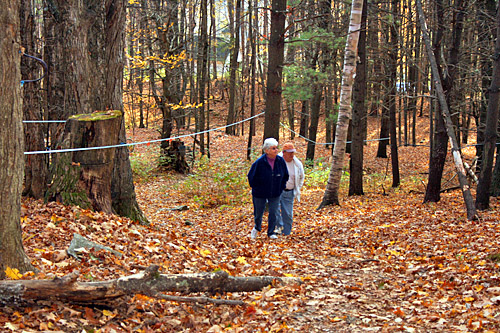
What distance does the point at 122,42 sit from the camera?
26.0 ft

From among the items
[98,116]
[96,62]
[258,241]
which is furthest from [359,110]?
[98,116]

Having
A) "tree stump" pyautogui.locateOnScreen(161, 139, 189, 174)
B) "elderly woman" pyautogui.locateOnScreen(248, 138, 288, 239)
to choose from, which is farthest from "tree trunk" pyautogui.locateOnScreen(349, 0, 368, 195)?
"tree stump" pyautogui.locateOnScreen(161, 139, 189, 174)

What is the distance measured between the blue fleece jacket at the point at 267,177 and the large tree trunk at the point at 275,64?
11.7 ft

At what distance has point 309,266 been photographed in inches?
255

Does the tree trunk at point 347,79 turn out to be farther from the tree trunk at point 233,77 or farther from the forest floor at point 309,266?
the tree trunk at point 233,77

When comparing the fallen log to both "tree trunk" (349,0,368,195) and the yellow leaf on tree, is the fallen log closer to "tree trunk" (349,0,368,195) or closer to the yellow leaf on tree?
the yellow leaf on tree

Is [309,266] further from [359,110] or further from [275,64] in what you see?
[359,110]

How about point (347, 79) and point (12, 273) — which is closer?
point (12, 273)

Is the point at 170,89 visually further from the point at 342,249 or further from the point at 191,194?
the point at 342,249

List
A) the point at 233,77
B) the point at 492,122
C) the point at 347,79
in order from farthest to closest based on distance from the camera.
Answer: the point at 233,77, the point at 347,79, the point at 492,122

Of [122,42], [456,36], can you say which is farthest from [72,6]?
[456,36]

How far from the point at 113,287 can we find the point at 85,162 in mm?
3363

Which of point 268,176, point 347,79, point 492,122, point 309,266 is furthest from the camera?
point 347,79

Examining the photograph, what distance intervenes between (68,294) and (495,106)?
7827 mm
